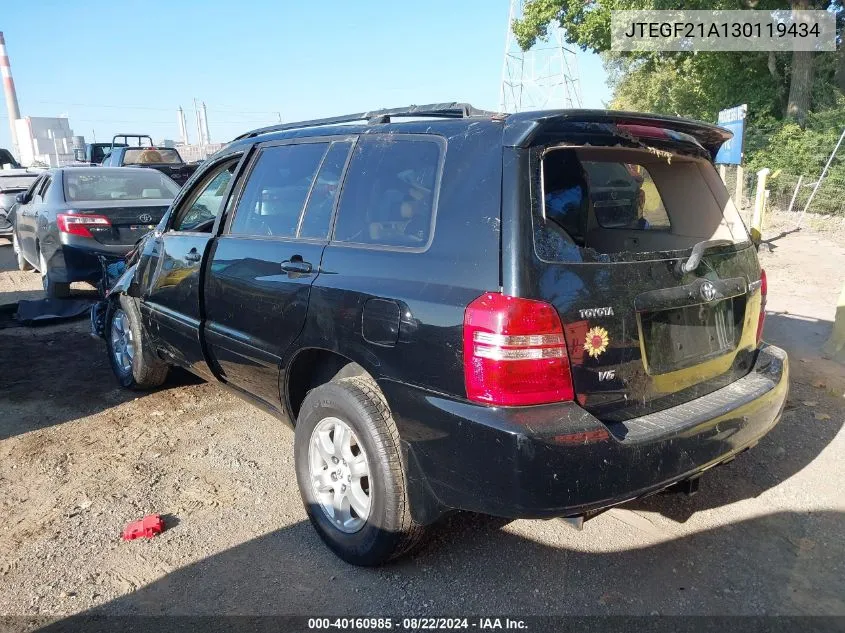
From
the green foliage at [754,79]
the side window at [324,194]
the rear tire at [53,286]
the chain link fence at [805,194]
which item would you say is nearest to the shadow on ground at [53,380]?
the rear tire at [53,286]

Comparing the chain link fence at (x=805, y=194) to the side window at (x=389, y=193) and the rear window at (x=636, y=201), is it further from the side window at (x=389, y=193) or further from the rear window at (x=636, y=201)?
the side window at (x=389, y=193)

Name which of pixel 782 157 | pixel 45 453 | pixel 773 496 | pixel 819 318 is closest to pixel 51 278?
pixel 45 453

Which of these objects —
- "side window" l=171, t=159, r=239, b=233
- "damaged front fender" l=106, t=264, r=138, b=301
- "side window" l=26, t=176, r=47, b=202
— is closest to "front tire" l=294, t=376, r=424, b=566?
"side window" l=171, t=159, r=239, b=233

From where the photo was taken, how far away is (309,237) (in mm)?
3129

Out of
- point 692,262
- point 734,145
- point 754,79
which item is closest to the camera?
point 692,262

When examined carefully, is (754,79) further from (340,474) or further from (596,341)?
(340,474)

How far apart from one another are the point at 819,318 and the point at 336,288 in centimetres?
618

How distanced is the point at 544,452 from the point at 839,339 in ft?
15.2

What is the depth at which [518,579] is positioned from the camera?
9.05 feet

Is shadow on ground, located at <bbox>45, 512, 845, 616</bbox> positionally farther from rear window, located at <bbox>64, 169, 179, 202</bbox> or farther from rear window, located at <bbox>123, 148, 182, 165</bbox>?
rear window, located at <bbox>123, 148, 182, 165</bbox>

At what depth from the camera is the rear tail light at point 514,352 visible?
220cm

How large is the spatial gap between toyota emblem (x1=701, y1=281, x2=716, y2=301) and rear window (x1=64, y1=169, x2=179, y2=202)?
288 inches

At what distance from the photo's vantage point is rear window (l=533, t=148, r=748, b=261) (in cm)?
277

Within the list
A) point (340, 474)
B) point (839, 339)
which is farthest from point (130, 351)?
point (839, 339)
